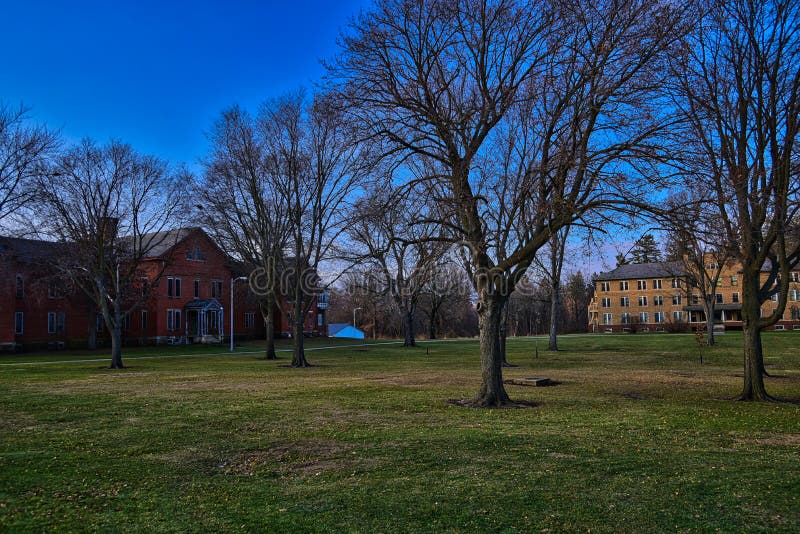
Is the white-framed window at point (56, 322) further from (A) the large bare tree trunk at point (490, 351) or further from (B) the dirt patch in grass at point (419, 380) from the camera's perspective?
(A) the large bare tree trunk at point (490, 351)

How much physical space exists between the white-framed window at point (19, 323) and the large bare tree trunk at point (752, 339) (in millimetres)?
50324

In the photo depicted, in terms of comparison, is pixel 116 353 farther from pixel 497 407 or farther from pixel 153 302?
pixel 153 302

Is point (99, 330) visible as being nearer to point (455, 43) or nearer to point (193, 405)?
point (193, 405)

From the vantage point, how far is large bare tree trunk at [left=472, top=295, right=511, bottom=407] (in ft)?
46.6

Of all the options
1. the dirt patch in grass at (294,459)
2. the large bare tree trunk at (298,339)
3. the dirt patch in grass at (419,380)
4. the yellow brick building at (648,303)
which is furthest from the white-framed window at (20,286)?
the yellow brick building at (648,303)

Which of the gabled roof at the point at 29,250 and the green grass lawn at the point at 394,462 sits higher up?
the gabled roof at the point at 29,250

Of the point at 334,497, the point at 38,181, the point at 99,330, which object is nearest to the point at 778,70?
the point at 334,497

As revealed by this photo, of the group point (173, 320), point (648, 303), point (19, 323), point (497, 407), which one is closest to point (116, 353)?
point (497, 407)

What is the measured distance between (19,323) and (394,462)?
162 ft

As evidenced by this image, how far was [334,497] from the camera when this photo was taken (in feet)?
22.4

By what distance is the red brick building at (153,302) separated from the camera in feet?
151

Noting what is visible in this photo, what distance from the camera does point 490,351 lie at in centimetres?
1429

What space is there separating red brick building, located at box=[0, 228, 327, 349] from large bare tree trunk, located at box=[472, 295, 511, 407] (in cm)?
2847

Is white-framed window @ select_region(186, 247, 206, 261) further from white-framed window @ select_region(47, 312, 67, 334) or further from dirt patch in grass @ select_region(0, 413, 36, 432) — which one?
dirt patch in grass @ select_region(0, 413, 36, 432)
